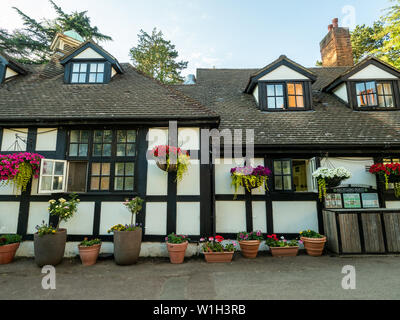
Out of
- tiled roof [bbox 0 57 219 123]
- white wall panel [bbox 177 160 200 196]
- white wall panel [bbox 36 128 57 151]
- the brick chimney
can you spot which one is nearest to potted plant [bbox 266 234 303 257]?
white wall panel [bbox 177 160 200 196]

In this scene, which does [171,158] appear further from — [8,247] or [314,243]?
[8,247]

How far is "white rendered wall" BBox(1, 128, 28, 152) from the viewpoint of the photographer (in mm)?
6219

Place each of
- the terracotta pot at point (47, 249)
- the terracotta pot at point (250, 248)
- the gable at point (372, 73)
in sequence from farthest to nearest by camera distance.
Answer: the gable at point (372, 73) → the terracotta pot at point (250, 248) → the terracotta pot at point (47, 249)

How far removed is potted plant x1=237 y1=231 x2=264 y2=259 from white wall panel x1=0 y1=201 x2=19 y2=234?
6.34 metres

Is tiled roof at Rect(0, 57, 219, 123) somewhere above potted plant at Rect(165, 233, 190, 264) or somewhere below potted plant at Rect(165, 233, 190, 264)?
above

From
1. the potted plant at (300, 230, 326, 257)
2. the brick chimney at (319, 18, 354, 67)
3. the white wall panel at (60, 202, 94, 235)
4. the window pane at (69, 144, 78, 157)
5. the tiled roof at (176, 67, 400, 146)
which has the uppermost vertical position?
the brick chimney at (319, 18, 354, 67)

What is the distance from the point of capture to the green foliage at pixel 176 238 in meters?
5.32

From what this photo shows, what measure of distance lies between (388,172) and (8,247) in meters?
10.5

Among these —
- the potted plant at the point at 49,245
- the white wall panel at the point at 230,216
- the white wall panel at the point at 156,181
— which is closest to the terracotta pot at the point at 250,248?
the white wall panel at the point at 230,216

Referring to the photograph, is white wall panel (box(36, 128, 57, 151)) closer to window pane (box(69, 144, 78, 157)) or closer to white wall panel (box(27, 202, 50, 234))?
window pane (box(69, 144, 78, 157))

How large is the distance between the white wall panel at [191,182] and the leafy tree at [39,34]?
1868 centimetres

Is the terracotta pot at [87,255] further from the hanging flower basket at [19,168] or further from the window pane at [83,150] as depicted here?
the window pane at [83,150]
